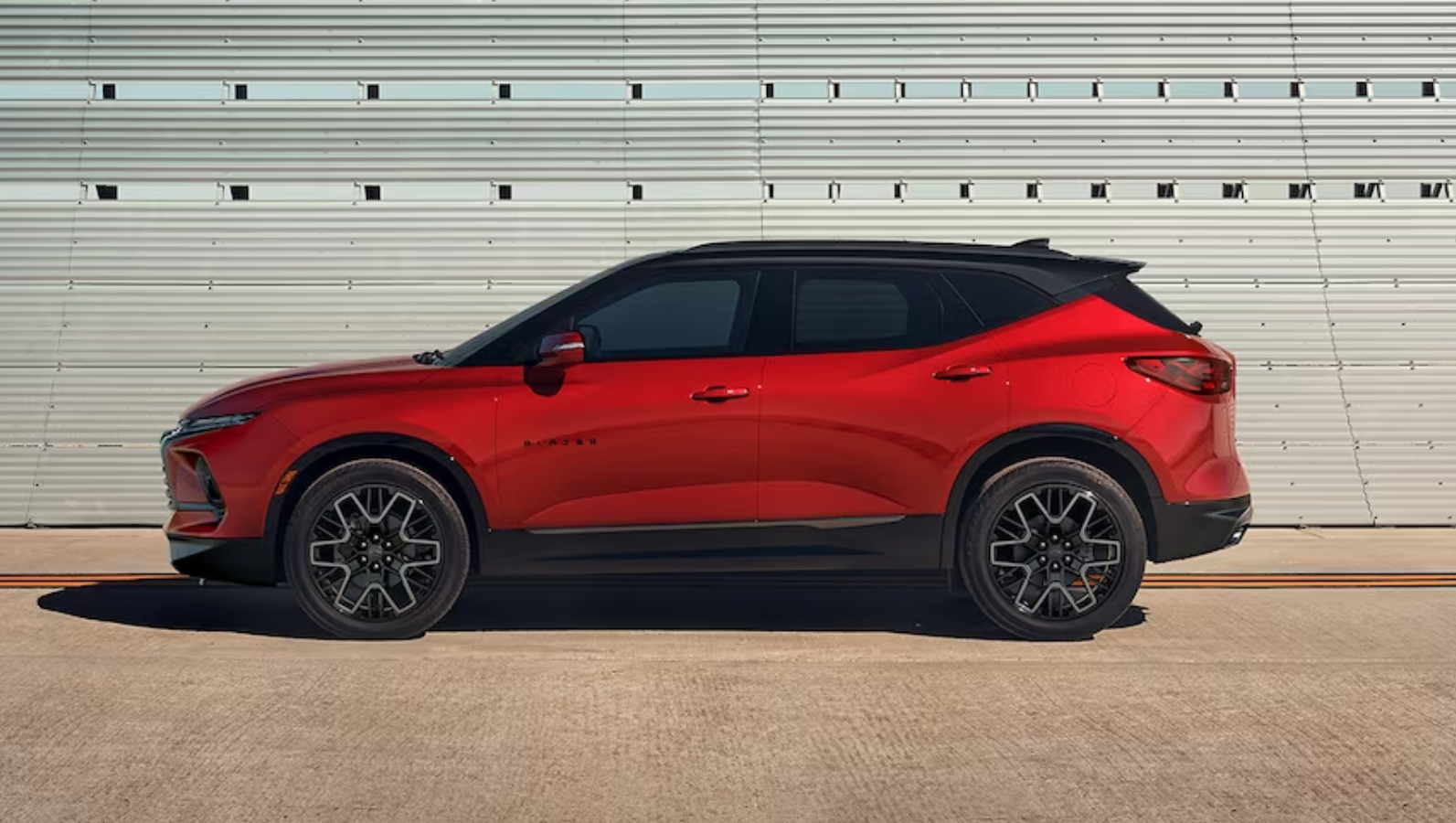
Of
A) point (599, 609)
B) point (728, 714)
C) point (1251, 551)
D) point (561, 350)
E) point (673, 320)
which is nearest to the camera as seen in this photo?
point (728, 714)

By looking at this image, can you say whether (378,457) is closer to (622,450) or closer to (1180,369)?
(622,450)

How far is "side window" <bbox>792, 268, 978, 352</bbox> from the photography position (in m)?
7.10

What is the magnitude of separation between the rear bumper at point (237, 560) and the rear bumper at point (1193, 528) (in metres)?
3.90

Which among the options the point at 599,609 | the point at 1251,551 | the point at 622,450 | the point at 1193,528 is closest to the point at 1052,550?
the point at 1193,528

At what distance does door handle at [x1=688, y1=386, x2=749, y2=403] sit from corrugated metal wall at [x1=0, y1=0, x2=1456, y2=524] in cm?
543

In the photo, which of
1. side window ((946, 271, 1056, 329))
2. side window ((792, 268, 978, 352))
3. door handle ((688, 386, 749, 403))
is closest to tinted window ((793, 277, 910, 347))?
side window ((792, 268, 978, 352))

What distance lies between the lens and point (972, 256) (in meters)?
7.33

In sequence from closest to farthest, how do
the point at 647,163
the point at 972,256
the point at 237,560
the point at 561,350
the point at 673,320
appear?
the point at 561,350, the point at 237,560, the point at 673,320, the point at 972,256, the point at 647,163

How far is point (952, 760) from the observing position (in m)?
4.90

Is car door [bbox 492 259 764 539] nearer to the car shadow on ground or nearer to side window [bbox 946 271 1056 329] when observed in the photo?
the car shadow on ground

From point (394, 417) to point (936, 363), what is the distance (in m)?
2.37

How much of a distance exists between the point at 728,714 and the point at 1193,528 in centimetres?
261

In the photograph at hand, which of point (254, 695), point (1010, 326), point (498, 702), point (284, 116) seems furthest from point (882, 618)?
point (284, 116)

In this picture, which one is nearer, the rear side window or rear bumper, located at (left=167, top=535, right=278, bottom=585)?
rear bumper, located at (left=167, top=535, right=278, bottom=585)
